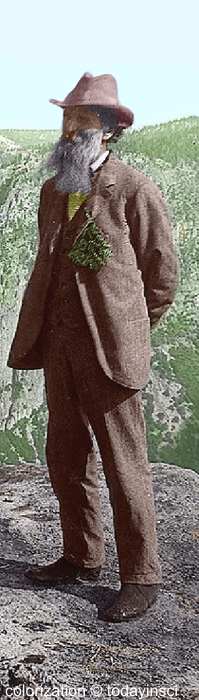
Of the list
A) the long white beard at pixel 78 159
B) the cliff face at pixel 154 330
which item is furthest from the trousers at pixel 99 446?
the cliff face at pixel 154 330

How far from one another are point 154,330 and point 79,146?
357 centimetres

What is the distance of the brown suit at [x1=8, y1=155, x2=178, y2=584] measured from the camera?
3018 mm

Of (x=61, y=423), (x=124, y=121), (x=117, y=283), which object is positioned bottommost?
(x=61, y=423)

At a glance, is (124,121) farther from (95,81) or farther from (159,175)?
(159,175)

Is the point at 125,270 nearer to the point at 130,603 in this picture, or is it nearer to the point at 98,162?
the point at 98,162

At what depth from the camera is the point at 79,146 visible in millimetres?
3004

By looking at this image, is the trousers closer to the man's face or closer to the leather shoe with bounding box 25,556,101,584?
the leather shoe with bounding box 25,556,101,584

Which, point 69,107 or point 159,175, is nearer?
point 69,107

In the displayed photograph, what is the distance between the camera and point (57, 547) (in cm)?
384

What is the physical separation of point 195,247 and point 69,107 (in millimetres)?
3855

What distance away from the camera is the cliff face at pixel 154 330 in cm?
632

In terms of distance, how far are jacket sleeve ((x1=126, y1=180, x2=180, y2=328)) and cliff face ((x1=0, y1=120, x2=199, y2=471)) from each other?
322 cm

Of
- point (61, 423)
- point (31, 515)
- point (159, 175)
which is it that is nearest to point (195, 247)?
point (159, 175)

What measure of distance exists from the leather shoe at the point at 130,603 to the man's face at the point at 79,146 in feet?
→ 3.57
